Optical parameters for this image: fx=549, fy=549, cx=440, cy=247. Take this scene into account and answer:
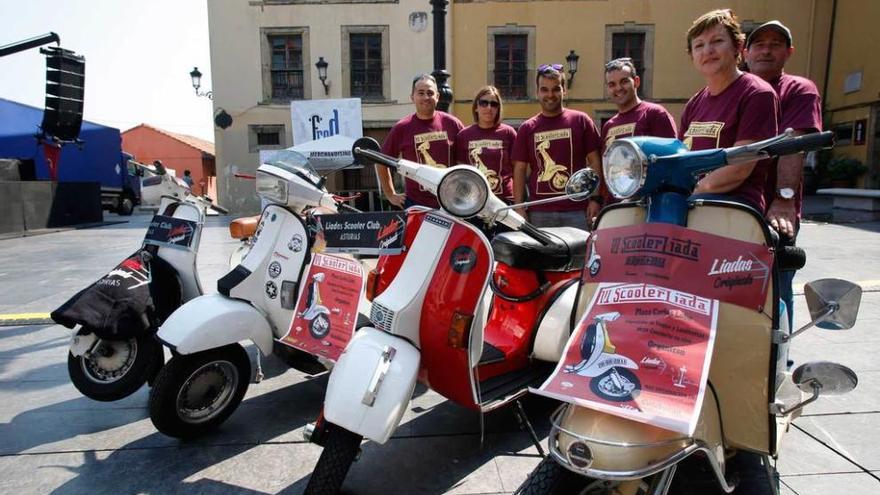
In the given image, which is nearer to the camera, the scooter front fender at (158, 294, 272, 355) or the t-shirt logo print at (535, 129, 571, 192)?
the scooter front fender at (158, 294, 272, 355)

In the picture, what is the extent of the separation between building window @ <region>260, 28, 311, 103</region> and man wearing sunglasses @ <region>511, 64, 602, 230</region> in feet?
48.9

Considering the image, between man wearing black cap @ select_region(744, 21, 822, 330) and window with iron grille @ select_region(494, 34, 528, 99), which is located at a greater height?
window with iron grille @ select_region(494, 34, 528, 99)

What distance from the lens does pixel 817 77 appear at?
17.3 metres

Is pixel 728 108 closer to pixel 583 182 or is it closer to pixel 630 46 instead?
pixel 583 182

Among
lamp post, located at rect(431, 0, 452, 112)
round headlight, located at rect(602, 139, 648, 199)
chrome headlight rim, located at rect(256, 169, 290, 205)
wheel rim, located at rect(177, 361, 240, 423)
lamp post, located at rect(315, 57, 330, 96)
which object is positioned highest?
lamp post, located at rect(315, 57, 330, 96)

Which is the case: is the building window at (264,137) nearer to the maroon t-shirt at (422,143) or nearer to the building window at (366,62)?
the building window at (366,62)

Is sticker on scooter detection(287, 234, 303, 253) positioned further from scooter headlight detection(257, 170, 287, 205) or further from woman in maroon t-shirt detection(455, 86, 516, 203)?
woman in maroon t-shirt detection(455, 86, 516, 203)

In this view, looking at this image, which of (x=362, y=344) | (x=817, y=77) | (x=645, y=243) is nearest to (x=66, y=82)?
(x=362, y=344)

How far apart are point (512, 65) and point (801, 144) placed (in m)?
16.6

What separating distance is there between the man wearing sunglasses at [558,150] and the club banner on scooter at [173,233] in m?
2.05

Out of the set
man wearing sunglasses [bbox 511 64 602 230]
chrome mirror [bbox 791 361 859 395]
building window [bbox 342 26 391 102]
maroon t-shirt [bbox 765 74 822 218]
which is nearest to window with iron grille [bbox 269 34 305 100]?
building window [bbox 342 26 391 102]

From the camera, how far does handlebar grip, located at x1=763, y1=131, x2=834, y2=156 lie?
57.3 inches

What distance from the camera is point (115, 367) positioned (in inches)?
112

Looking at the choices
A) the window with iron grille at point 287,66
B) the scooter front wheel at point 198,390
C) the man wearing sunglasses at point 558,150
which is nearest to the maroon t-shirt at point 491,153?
the man wearing sunglasses at point 558,150
